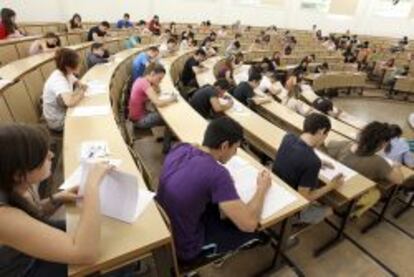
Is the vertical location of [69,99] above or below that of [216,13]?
below

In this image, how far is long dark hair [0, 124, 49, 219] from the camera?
1.03m

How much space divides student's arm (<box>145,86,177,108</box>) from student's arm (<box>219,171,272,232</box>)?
2.05 m

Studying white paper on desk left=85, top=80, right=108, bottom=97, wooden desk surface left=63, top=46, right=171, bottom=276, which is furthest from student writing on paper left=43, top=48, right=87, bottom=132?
wooden desk surface left=63, top=46, right=171, bottom=276

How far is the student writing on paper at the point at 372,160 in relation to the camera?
98.0 inches

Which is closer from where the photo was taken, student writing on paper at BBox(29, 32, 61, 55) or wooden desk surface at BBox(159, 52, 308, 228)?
wooden desk surface at BBox(159, 52, 308, 228)

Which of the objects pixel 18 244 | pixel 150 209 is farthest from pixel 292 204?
pixel 18 244

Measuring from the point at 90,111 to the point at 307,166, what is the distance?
207 centimetres

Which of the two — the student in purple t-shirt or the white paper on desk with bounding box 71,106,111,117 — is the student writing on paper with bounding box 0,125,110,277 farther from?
the white paper on desk with bounding box 71,106,111,117

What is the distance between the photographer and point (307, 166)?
2123 mm

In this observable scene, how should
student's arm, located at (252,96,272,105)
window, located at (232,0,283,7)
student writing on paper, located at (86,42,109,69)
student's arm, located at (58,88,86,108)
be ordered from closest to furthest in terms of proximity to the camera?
student's arm, located at (58,88,86,108) → student's arm, located at (252,96,272,105) → student writing on paper, located at (86,42,109,69) → window, located at (232,0,283,7)

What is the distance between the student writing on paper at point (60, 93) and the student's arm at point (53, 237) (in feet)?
6.44

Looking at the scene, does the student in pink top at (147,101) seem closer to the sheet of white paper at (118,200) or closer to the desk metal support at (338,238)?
the sheet of white paper at (118,200)

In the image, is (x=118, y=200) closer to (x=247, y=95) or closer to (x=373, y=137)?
(x=373, y=137)

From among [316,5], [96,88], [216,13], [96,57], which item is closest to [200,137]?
[96,88]
